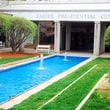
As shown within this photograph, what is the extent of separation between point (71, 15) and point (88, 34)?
7.89 m

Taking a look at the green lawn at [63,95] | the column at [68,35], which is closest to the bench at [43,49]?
the column at [68,35]

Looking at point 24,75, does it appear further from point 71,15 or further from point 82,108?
point 71,15

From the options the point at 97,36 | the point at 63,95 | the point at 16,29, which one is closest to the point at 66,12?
the point at 97,36

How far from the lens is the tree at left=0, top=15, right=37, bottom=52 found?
83.5ft

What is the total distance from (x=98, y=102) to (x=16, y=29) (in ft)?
56.4

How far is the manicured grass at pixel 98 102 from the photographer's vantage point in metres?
9.60

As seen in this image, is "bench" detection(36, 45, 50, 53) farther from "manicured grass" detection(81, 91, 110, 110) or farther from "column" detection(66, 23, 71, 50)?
"manicured grass" detection(81, 91, 110, 110)

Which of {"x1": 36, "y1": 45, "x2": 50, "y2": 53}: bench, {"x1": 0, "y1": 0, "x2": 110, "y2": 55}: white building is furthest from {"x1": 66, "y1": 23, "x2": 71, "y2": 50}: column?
{"x1": 36, "y1": 45, "x2": 50, "y2": 53}: bench

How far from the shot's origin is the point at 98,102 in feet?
33.7

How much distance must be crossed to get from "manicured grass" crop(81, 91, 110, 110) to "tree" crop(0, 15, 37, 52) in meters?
15.2

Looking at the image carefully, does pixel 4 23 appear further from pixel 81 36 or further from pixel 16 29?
pixel 81 36

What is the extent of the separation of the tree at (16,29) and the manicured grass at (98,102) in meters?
15.2

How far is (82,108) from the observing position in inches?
372

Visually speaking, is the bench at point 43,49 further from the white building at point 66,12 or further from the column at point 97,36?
the column at point 97,36
